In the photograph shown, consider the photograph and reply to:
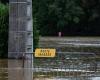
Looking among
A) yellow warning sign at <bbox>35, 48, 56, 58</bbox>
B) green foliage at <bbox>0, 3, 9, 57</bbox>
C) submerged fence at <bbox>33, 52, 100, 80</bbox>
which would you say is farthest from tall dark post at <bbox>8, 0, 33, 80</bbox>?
green foliage at <bbox>0, 3, 9, 57</bbox>

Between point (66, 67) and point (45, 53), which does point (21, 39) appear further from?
point (45, 53)

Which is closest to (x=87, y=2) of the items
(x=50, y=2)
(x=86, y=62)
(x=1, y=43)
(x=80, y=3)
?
(x=80, y=3)

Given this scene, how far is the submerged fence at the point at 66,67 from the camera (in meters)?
15.2

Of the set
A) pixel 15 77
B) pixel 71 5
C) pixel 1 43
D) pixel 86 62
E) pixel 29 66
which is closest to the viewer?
pixel 15 77

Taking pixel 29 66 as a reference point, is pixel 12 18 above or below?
above

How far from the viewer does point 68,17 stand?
68062 millimetres

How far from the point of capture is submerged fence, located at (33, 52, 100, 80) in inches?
599

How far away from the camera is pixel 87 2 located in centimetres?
6912

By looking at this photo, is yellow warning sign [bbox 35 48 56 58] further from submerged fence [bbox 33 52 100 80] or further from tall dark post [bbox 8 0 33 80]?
submerged fence [bbox 33 52 100 80]

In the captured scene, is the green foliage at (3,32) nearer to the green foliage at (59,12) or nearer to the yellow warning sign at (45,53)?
the yellow warning sign at (45,53)

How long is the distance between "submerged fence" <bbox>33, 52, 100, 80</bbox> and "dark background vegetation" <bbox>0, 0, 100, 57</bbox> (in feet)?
158

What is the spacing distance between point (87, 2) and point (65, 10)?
→ 12.1 ft

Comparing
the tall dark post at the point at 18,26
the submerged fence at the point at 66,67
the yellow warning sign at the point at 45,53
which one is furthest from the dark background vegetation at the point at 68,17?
the yellow warning sign at the point at 45,53

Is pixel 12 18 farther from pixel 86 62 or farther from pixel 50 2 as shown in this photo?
pixel 50 2
